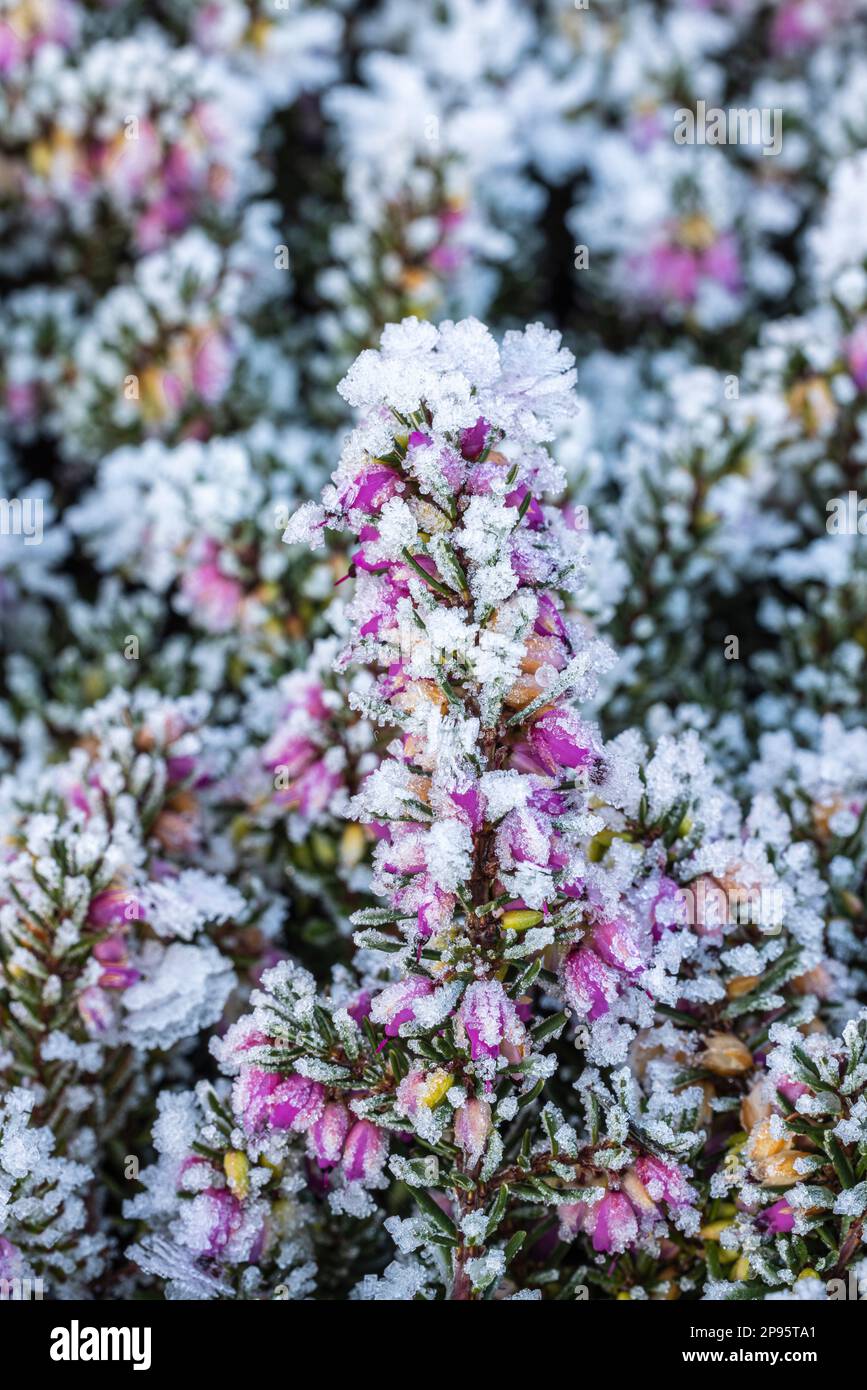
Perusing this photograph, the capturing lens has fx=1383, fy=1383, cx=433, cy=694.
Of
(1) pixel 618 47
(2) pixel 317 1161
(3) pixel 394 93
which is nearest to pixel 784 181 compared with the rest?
(1) pixel 618 47

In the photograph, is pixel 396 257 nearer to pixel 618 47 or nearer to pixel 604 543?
pixel 604 543

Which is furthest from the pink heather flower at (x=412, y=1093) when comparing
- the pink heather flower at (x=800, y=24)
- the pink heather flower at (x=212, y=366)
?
the pink heather flower at (x=800, y=24)

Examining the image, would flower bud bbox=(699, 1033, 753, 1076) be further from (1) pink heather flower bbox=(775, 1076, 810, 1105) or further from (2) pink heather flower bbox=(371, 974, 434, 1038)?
(2) pink heather flower bbox=(371, 974, 434, 1038)

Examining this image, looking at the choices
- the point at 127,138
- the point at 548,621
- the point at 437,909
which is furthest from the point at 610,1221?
the point at 127,138

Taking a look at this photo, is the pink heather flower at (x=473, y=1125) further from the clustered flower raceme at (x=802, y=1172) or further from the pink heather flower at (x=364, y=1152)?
the clustered flower raceme at (x=802, y=1172)

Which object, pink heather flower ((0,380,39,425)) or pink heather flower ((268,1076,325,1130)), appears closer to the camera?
pink heather flower ((268,1076,325,1130))

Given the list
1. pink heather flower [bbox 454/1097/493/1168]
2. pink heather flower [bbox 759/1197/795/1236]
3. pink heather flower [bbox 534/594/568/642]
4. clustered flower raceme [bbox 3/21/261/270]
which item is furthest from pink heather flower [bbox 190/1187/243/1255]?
clustered flower raceme [bbox 3/21/261/270]
